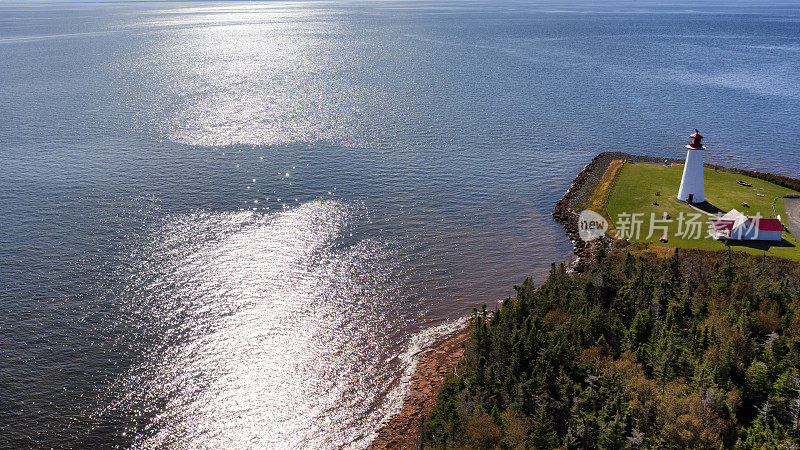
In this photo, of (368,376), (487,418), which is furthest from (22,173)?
(487,418)

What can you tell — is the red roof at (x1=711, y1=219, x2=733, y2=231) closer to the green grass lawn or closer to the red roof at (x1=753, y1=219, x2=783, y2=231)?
the green grass lawn

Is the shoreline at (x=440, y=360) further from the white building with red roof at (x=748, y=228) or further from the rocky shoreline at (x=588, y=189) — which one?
the white building with red roof at (x=748, y=228)

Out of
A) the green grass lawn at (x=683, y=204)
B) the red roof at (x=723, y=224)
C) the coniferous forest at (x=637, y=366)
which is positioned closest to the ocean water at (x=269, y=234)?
the coniferous forest at (x=637, y=366)

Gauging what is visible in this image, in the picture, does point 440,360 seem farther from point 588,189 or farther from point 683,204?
point 588,189

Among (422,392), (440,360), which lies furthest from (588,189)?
(422,392)

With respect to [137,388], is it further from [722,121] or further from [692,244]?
[722,121]
